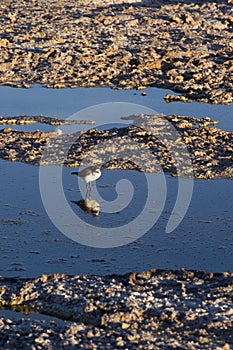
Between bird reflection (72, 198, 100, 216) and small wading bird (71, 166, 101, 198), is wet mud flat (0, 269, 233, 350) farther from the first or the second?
small wading bird (71, 166, 101, 198)

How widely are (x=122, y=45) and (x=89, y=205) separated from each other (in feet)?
37.1

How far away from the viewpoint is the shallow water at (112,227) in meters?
11.1

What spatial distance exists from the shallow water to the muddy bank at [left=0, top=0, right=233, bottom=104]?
581 centimetres

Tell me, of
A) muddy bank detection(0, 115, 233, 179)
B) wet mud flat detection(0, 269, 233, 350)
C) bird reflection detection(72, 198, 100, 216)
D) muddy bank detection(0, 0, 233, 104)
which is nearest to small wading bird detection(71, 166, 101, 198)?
bird reflection detection(72, 198, 100, 216)

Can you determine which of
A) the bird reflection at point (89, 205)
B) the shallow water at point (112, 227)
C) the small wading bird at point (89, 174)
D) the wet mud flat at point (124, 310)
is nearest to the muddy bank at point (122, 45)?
the shallow water at point (112, 227)

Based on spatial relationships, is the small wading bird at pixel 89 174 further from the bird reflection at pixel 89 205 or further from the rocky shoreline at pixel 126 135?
the rocky shoreline at pixel 126 135

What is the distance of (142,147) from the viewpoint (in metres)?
15.7

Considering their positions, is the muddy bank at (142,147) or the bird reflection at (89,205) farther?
the muddy bank at (142,147)

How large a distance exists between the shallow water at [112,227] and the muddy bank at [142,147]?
44 cm

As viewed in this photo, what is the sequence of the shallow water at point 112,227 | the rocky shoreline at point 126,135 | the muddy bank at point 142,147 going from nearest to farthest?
1. the rocky shoreline at point 126,135
2. the shallow water at point 112,227
3. the muddy bank at point 142,147

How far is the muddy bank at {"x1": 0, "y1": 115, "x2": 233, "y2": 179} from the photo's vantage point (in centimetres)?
1480

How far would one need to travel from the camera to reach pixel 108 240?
11766 millimetres

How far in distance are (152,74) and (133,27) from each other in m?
4.72

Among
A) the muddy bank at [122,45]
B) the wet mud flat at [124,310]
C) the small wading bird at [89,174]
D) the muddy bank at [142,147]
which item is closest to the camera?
the wet mud flat at [124,310]
